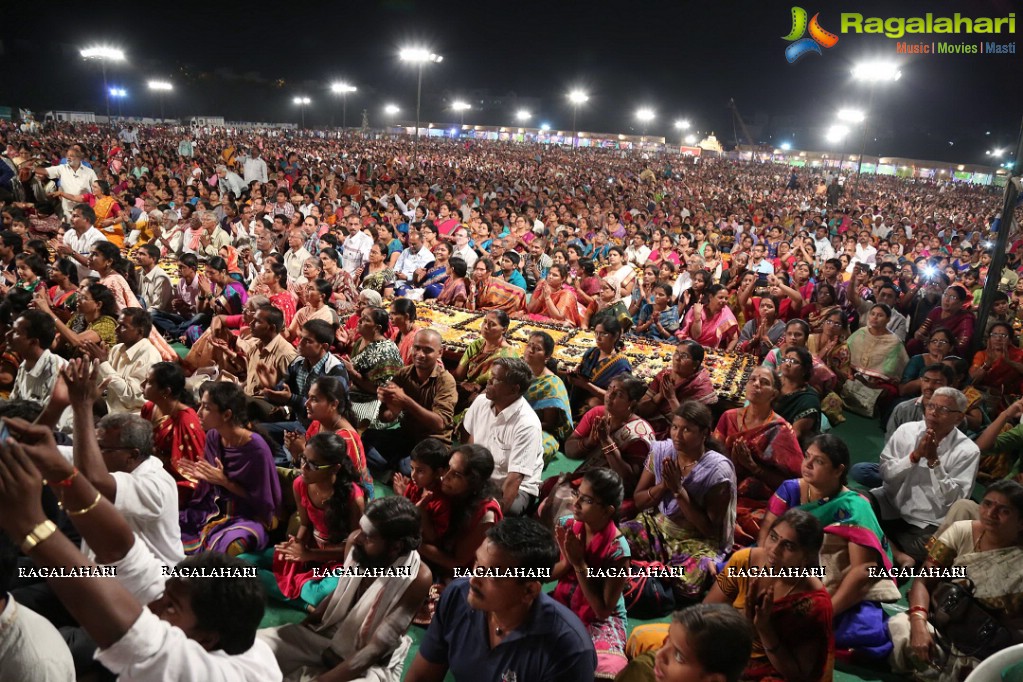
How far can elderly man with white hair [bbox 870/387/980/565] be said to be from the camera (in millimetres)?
3891

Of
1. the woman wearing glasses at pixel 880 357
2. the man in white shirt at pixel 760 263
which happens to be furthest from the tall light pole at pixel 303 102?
the woman wearing glasses at pixel 880 357

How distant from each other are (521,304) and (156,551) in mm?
4912

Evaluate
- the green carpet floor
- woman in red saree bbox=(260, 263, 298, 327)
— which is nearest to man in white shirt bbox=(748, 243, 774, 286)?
the green carpet floor

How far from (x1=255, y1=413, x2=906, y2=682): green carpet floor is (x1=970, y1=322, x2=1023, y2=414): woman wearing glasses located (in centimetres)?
83

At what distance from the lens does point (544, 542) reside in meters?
2.36

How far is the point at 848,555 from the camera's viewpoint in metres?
3.25

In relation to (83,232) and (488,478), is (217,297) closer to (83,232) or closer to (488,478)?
(83,232)

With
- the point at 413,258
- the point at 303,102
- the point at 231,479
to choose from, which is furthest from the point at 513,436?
the point at 303,102

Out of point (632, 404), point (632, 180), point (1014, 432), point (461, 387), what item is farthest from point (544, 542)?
point (632, 180)

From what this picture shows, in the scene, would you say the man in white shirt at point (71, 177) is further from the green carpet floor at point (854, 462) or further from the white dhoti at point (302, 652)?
the white dhoti at point (302, 652)

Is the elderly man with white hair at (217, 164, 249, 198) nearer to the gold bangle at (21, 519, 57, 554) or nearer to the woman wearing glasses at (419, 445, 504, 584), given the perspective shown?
the woman wearing glasses at (419, 445, 504, 584)

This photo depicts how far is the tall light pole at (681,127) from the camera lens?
7644 centimetres

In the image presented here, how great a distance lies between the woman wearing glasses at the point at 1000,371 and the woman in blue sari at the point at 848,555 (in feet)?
10.3

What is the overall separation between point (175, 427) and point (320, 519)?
1053mm
